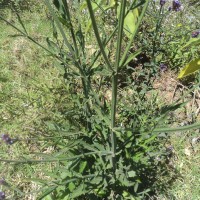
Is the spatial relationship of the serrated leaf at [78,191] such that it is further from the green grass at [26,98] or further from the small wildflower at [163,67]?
the small wildflower at [163,67]

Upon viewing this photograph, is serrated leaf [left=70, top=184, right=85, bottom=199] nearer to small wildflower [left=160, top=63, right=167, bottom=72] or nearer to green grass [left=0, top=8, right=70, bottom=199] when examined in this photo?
green grass [left=0, top=8, right=70, bottom=199]

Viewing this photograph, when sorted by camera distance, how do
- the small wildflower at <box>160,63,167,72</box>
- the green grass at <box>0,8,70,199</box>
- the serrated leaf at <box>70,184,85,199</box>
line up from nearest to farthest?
the serrated leaf at <box>70,184,85,199</box> < the green grass at <box>0,8,70,199</box> < the small wildflower at <box>160,63,167,72</box>

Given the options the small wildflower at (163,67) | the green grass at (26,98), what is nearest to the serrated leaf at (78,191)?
the green grass at (26,98)

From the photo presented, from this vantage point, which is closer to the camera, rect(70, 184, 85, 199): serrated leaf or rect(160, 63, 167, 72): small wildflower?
rect(70, 184, 85, 199): serrated leaf

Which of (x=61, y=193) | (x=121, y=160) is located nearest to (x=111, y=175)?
(x=121, y=160)

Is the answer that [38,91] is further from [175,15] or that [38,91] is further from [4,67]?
[175,15]

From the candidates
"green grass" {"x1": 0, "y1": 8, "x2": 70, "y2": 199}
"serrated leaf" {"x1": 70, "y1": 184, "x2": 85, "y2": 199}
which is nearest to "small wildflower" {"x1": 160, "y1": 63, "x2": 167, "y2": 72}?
"green grass" {"x1": 0, "y1": 8, "x2": 70, "y2": 199}

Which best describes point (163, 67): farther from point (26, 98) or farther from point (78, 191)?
point (78, 191)

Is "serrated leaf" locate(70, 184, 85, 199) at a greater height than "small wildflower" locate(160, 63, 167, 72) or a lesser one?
lesser

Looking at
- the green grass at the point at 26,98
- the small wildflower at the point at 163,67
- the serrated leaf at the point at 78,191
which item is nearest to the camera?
the serrated leaf at the point at 78,191

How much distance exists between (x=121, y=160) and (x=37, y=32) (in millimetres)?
2144

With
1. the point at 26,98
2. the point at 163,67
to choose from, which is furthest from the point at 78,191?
the point at 163,67

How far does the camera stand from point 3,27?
339cm

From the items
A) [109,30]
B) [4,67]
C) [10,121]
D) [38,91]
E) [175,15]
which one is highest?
[175,15]
